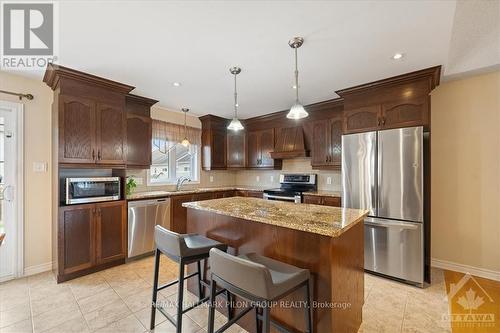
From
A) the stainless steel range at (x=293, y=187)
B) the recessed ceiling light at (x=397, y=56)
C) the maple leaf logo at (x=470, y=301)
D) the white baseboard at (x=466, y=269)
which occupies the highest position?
the recessed ceiling light at (x=397, y=56)

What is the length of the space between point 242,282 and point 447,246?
3.25 m

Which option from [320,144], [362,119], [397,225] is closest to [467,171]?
[397,225]

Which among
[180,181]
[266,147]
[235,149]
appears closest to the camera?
[180,181]

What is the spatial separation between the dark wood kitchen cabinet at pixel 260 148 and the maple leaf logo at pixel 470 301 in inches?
128

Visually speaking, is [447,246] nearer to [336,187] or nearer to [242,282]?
[336,187]

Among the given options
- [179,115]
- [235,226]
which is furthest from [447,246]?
[179,115]

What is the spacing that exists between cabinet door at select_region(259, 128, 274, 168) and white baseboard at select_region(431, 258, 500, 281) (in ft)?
9.87

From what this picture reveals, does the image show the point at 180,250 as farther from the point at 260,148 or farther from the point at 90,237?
the point at 260,148

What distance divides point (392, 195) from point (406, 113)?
40.2 inches

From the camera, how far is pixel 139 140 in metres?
3.79

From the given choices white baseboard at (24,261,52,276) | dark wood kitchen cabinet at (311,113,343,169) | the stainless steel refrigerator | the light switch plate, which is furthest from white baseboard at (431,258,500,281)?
the light switch plate

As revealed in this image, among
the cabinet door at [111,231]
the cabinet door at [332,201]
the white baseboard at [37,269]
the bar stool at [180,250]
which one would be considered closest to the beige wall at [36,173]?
the white baseboard at [37,269]

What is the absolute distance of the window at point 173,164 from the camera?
14.4ft

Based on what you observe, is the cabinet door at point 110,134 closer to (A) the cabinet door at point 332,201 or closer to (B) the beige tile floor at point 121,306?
(B) the beige tile floor at point 121,306
